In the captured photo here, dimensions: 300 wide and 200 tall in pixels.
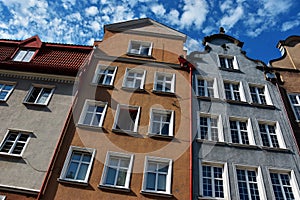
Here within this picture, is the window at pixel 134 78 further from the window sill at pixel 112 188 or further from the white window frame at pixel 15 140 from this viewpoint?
the window sill at pixel 112 188

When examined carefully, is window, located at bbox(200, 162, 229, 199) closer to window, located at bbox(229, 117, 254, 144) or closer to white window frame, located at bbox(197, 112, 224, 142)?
white window frame, located at bbox(197, 112, 224, 142)

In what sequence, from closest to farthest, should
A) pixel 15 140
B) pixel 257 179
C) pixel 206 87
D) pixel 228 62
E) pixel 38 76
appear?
pixel 257 179 → pixel 15 140 → pixel 38 76 → pixel 206 87 → pixel 228 62

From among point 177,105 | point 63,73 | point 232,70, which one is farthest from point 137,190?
point 232,70

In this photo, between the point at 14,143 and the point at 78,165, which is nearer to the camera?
the point at 78,165

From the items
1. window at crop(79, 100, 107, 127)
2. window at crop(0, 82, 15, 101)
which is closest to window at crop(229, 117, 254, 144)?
window at crop(79, 100, 107, 127)

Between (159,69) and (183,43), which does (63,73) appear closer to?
(159,69)

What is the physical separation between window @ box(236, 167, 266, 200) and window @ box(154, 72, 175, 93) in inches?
279

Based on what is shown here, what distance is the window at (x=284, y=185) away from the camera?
1460cm

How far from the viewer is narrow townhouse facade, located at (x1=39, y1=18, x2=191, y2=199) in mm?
14047

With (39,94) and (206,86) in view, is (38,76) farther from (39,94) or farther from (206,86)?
(206,86)

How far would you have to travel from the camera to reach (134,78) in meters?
19.9

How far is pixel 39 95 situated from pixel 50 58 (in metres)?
3.49

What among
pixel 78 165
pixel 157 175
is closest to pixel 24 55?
pixel 78 165

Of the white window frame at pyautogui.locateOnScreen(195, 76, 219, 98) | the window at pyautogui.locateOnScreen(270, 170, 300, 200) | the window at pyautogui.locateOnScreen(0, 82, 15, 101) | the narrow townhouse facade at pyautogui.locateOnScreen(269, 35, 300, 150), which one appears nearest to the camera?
the window at pyautogui.locateOnScreen(270, 170, 300, 200)
